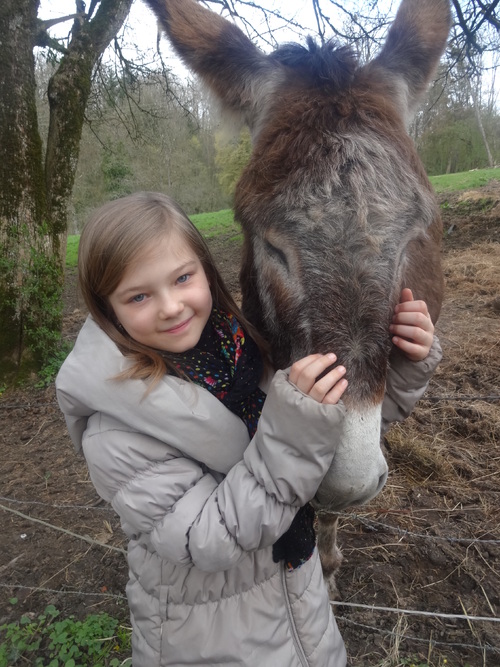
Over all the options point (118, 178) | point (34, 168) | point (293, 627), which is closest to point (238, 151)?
point (34, 168)

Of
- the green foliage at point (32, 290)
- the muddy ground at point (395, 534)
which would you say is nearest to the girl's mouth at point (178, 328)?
the muddy ground at point (395, 534)

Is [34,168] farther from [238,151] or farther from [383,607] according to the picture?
[383,607]

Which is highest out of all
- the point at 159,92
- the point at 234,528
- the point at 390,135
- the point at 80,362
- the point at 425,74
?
the point at 159,92

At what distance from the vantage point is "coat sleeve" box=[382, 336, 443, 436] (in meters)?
1.85

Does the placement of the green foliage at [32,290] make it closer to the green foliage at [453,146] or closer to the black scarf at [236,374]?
the black scarf at [236,374]

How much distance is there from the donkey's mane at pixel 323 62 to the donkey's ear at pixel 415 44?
0.31 m

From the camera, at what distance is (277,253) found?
1666 millimetres

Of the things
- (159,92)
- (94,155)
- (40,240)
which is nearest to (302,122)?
(40,240)

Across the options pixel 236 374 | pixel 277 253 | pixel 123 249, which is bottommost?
pixel 236 374

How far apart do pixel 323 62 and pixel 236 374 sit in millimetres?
1514

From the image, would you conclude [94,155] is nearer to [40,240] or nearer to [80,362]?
[40,240]

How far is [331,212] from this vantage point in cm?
152

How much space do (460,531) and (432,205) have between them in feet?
8.43

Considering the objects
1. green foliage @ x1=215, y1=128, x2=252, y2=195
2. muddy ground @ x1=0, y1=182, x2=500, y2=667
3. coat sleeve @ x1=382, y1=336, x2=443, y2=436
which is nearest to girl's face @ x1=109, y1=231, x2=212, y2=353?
green foliage @ x1=215, y1=128, x2=252, y2=195
